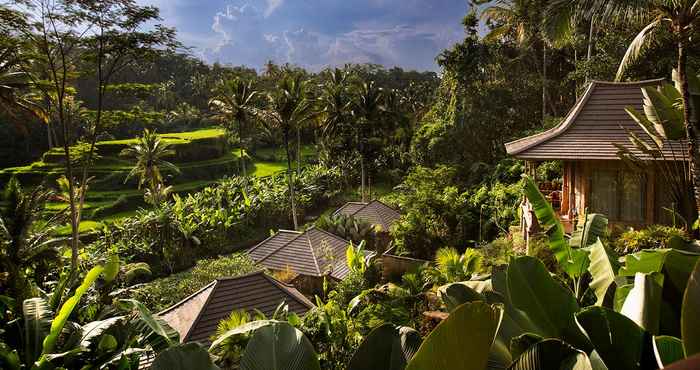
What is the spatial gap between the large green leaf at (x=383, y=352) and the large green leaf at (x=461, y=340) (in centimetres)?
46

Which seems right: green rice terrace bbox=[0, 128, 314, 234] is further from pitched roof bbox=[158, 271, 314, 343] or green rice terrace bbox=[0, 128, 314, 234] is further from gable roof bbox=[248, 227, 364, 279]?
pitched roof bbox=[158, 271, 314, 343]

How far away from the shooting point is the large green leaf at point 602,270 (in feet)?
10.6

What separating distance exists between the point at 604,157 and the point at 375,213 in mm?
11106

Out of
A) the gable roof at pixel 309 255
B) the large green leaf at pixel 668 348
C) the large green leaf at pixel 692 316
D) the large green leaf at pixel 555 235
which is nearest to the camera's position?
the large green leaf at pixel 692 316

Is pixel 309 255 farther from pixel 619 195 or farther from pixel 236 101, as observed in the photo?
pixel 236 101

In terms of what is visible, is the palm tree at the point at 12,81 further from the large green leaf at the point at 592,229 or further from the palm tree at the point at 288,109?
the large green leaf at the point at 592,229

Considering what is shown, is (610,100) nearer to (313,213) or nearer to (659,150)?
(659,150)

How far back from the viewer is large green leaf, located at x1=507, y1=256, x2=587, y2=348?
2.28m

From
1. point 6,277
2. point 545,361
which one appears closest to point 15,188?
point 6,277

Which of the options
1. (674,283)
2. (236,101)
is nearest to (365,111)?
(236,101)

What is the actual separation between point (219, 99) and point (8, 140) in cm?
2203

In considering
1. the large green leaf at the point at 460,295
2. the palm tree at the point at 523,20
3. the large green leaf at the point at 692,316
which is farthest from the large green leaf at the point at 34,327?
the palm tree at the point at 523,20

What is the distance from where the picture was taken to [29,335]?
588cm

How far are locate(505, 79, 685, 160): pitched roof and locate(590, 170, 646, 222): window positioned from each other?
647 mm
